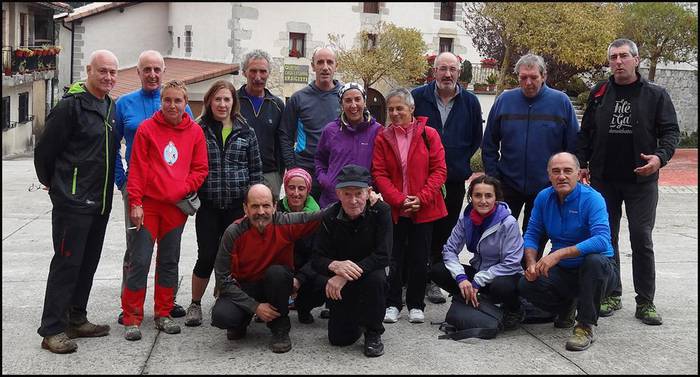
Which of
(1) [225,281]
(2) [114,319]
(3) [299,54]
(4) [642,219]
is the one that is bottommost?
(2) [114,319]

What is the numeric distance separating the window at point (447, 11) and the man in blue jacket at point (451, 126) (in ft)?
71.1


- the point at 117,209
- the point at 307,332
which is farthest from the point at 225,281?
the point at 117,209

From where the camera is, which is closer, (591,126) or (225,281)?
(225,281)

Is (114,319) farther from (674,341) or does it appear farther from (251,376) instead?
(674,341)

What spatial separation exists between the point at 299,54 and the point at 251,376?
21.8 meters

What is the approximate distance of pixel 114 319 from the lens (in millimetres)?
5008

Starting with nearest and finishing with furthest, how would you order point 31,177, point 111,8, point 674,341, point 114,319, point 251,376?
1. point 251,376
2. point 674,341
3. point 114,319
4. point 31,177
5. point 111,8

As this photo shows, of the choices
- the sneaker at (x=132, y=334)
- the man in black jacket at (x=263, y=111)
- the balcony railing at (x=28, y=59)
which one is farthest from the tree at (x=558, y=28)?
the balcony railing at (x=28, y=59)

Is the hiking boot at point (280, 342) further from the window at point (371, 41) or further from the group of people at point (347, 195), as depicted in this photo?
the window at point (371, 41)

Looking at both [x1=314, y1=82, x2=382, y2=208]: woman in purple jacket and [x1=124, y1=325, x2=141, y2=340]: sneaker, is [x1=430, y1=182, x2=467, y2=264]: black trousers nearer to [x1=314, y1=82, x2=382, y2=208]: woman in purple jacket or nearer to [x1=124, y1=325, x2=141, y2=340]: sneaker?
[x1=314, y1=82, x2=382, y2=208]: woman in purple jacket

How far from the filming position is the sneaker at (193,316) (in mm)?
4844

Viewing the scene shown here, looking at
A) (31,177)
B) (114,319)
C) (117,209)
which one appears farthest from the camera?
(31,177)

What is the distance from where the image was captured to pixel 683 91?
2580 centimetres

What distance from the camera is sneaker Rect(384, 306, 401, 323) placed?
4992 millimetres
